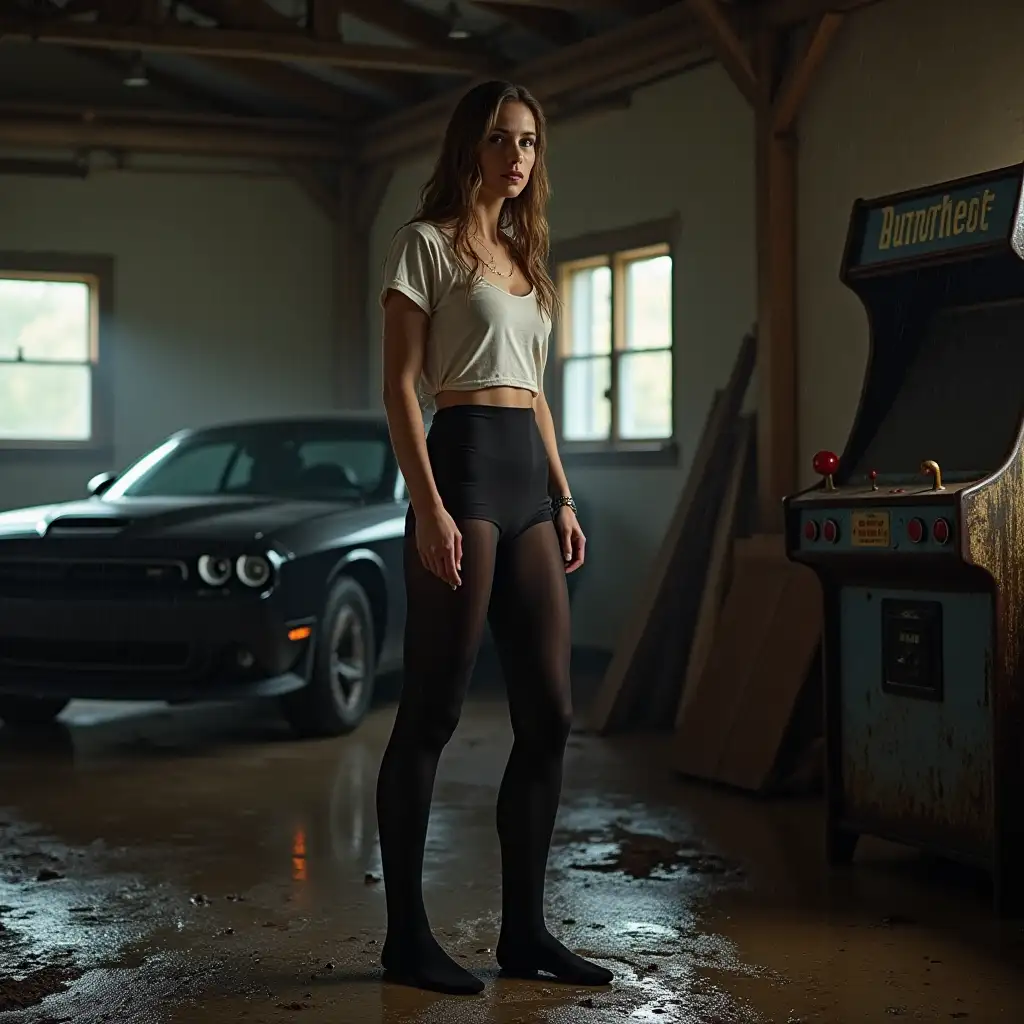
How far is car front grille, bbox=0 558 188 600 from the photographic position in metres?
6.68

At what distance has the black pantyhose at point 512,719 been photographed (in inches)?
135

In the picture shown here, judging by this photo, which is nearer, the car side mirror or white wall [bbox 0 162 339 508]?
the car side mirror

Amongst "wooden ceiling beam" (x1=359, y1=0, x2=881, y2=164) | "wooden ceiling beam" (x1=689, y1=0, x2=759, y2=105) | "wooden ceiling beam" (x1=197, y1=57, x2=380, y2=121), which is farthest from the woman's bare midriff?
"wooden ceiling beam" (x1=197, y1=57, x2=380, y2=121)

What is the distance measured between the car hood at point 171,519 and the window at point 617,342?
279cm

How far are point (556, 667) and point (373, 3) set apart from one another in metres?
7.72

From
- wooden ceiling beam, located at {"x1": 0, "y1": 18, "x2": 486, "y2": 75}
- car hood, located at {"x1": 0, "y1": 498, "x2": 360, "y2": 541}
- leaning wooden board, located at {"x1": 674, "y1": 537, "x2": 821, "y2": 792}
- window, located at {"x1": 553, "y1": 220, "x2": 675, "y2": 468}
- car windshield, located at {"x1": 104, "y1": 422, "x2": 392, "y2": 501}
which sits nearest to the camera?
leaning wooden board, located at {"x1": 674, "y1": 537, "x2": 821, "y2": 792}

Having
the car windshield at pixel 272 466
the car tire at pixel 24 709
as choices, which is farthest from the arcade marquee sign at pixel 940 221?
the car tire at pixel 24 709

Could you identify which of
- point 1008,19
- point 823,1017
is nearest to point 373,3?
point 1008,19

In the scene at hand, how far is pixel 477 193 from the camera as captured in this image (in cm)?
349

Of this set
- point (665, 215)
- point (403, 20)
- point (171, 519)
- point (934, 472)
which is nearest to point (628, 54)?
point (665, 215)

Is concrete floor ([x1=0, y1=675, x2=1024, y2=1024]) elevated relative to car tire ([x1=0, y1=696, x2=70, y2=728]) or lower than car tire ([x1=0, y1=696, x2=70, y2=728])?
lower

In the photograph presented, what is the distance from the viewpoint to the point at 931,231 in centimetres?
466

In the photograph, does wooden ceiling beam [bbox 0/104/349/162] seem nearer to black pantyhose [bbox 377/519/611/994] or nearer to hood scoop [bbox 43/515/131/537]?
hood scoop [bbox 43/515/131/537]

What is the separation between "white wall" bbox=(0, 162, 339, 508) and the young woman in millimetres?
9120
